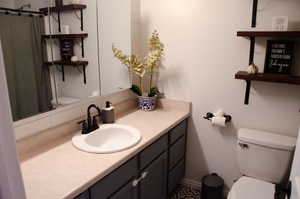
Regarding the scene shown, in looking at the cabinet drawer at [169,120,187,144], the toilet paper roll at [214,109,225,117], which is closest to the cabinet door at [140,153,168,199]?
the cabinet drawer at [169,120,187,144]

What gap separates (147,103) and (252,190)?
1.07m

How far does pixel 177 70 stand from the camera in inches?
85.7

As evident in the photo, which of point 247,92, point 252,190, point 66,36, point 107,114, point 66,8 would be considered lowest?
point 252,190

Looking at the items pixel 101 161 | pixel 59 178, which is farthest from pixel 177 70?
pixel 59 178

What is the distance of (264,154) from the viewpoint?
178 cm

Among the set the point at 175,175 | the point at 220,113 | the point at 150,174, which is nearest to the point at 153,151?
the point at 150,174

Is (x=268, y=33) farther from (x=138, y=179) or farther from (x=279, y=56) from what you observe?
(x=138, y=179)

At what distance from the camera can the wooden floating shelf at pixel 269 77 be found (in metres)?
1.63

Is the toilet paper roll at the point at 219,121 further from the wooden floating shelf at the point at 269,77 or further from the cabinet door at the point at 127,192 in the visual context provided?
the cabinet door at the point at 127,192

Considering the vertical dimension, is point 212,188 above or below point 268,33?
below

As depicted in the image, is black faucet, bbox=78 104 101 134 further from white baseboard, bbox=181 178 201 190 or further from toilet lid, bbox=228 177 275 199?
white baseboard, bbox=181 178 201 190

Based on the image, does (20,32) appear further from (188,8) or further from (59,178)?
(188,8)

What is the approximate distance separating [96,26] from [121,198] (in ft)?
4.39

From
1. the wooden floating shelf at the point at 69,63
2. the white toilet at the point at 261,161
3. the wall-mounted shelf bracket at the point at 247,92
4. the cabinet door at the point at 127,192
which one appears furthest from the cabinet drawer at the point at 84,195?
the wall-mounted shelf bracket at the point at 247,92
